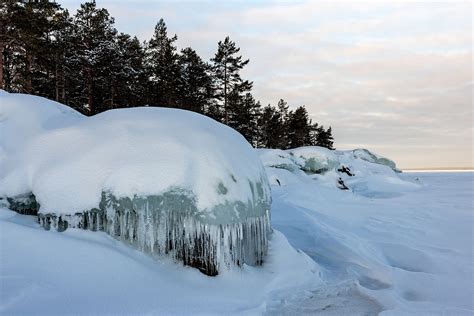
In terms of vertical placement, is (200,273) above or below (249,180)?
below

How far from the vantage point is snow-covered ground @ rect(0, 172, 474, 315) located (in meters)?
2.54

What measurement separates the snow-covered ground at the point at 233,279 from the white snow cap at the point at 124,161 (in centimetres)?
44

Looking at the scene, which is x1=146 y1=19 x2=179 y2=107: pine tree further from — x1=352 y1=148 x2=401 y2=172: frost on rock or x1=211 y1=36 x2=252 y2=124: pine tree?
x1=352 y1=148 x2=401 y2=172: frost on rock

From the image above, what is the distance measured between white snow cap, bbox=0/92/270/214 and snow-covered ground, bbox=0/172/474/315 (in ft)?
1.45

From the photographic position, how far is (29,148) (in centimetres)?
379

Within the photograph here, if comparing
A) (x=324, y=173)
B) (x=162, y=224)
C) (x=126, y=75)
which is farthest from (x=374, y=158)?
(x=162, y=224)

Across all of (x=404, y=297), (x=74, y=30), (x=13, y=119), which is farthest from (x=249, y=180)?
(x=74, y=30)

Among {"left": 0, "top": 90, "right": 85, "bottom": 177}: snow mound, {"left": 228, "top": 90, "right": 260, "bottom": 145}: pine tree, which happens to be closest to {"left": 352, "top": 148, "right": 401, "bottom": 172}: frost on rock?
{"left": 228, "top": 90, "right": 260, "bottom": 145}: pine tree

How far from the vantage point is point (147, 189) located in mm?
3326

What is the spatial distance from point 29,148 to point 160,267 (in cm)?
218

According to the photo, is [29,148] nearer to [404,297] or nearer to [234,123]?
[404,297]

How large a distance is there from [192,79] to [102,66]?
23.8 feet

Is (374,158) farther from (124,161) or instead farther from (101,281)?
(101,281)

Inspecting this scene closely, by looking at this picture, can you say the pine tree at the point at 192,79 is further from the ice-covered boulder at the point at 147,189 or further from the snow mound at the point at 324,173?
the ice-covered boulder at the point at 147,189
